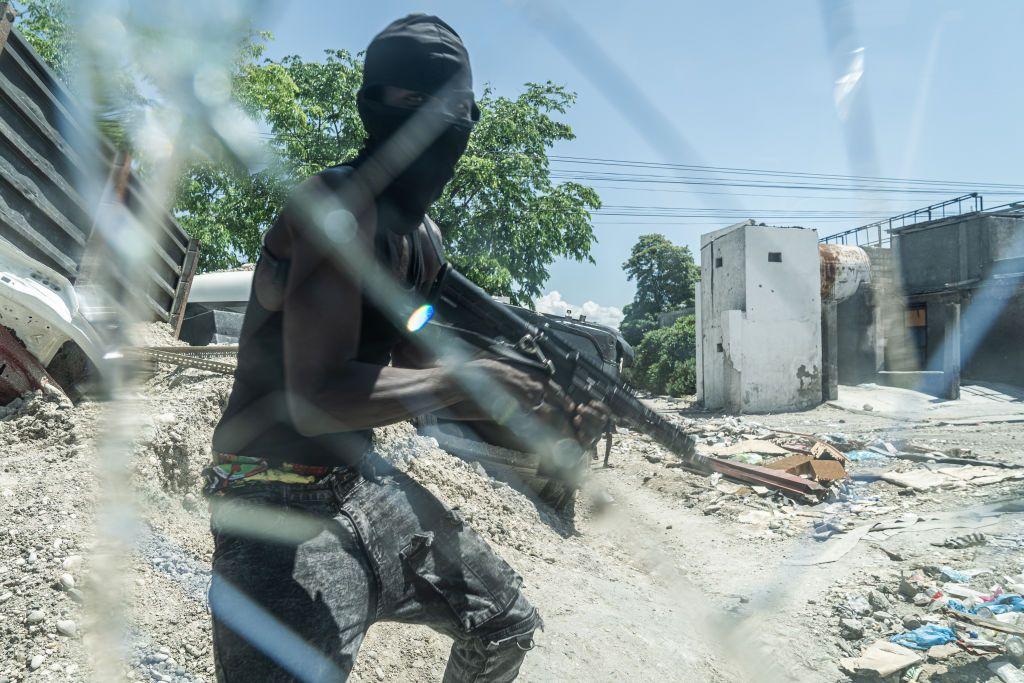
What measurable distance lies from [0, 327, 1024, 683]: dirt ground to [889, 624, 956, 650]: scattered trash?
140 millimetres

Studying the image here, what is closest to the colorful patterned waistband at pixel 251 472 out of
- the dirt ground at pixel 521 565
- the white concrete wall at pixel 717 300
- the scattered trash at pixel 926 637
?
the dirt ground at pixel 521 565

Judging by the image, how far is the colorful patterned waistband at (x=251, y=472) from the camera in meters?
1.46

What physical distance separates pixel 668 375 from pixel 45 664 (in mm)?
19381

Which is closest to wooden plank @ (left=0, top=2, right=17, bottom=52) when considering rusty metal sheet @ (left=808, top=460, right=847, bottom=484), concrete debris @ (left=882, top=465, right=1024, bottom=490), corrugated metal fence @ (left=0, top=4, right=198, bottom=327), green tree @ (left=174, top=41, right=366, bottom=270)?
corrugated metal fence @ (left=0, top=4, right=198, bottom=327)

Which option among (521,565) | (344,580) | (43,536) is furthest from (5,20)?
(521,565)

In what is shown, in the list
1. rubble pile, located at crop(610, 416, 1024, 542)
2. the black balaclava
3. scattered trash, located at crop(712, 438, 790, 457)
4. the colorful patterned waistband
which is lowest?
rubble pile, located at crop(610, 416, 1024, 542)

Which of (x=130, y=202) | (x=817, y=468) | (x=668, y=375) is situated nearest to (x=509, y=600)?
(x=130, y=202)

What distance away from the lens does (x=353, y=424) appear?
1.35 m

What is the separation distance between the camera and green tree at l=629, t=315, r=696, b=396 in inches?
772

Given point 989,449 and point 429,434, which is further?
point 989,449

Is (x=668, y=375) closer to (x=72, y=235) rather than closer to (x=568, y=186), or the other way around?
(x=568, y=186)

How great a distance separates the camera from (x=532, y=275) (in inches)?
581

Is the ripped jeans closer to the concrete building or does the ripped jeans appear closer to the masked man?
the masked man

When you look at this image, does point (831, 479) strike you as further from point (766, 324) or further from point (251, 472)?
point (766, 324)
